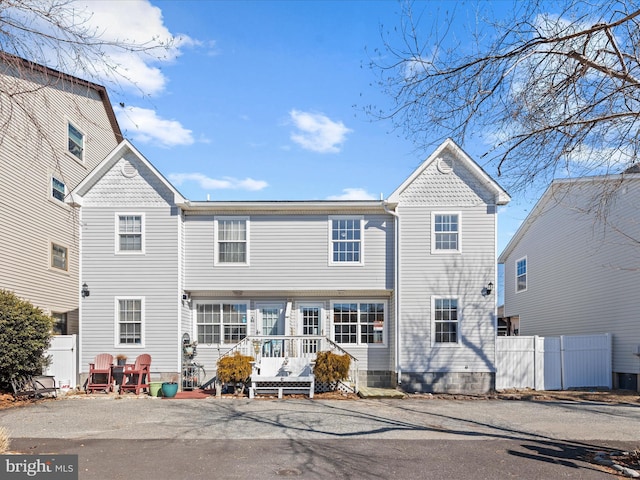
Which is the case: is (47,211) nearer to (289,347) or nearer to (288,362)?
(289,347)

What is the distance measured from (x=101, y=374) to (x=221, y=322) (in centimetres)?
385

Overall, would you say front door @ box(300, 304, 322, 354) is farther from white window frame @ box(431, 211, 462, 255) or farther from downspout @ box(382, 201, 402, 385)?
white window frame @ box(431, 211, 462, 255)

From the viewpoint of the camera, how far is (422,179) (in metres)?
17.2

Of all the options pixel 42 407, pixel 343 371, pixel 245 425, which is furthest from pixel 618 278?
pixel 42 407

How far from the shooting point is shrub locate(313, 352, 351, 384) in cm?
1549

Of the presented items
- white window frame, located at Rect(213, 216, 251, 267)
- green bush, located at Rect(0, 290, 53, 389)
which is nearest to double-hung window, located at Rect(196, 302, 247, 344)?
white window frame, located at Rect(213, 216, 251, 267)

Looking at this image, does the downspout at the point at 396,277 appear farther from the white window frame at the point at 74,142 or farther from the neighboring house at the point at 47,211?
the white window frame at the point at 74,142

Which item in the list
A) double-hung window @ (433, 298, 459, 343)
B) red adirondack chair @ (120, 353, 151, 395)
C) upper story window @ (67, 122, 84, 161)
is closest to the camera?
red adirondack chair @ (120, 353, 151, 395)

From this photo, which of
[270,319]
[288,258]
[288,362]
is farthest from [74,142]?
[288,362]

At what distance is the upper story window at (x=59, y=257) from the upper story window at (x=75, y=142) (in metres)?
3.61

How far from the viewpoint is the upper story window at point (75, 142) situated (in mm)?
20453

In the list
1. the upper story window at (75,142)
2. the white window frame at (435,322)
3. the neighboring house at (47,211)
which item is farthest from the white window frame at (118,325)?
the white window frame at (435,322)

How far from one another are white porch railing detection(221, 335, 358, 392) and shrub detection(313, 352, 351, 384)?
1.55ft

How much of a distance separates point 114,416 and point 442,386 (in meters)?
9.44
